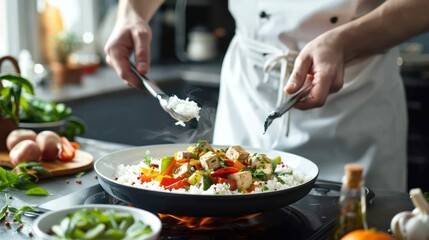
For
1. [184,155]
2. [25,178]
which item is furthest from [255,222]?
[25,178]

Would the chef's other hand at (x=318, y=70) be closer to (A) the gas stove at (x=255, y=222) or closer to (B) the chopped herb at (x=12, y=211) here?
(A) the gas stove at (x=255, y=222)

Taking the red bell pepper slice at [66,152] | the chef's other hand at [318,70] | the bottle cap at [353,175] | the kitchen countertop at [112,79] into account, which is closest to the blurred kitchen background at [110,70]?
the kitchen countertop at [112,79]

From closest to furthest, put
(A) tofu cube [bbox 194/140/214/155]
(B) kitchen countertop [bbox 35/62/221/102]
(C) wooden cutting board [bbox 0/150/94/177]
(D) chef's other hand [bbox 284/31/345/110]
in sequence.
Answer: (A) tofu cube [bbox 194/140/214/155], (D) chef's other hand [bbox 284/31/345/110], (C) wooden cutting board [bbox 0/150/94/177], (B) kitchen countertop [bbox 35/62/221/102]

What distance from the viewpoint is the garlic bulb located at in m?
0.88

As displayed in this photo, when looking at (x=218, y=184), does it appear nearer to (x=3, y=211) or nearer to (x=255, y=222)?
(x=255, y=222)

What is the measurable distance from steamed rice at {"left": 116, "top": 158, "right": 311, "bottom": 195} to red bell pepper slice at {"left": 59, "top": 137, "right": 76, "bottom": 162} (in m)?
0.33

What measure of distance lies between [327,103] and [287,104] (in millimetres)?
486

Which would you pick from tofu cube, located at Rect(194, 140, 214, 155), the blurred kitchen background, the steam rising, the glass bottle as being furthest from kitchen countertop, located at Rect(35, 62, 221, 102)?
the glass bottle

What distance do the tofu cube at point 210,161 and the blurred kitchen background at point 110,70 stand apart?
1119 mm

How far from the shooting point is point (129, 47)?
174 cm

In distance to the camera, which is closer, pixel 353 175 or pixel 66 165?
pixel 353 175

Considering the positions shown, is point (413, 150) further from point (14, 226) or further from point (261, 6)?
point (14, 226)

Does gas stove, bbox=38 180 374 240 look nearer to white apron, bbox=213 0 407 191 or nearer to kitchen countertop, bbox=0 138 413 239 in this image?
kitchen countertop, bbox=0 138 413 239

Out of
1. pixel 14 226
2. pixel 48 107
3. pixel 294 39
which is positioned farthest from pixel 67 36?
pixel 14 226
